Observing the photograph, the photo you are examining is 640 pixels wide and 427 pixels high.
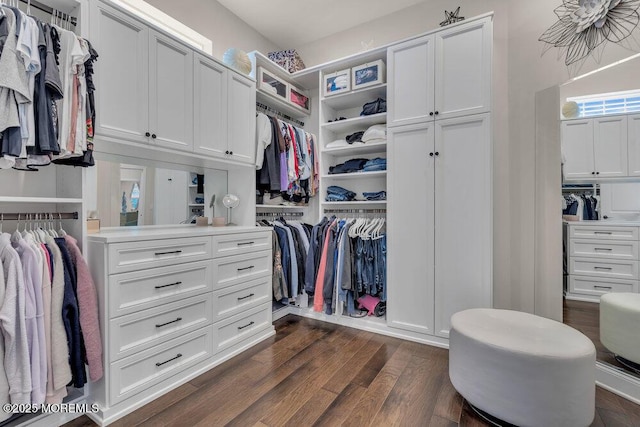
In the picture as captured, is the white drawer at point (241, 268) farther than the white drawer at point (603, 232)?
Yes

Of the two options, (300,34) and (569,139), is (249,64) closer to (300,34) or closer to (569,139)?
(300,34)

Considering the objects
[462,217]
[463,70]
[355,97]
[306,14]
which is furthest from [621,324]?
[306,14]

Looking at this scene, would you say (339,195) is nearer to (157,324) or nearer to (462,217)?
(462,217)

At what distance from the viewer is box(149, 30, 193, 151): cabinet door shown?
1908 millimetres

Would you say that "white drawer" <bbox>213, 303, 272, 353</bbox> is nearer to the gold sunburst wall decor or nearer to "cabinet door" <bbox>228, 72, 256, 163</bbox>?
"cabinet door" <bbox>228, 72, 256, 163</bbox>

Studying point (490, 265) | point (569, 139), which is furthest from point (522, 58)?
point (490, 265)

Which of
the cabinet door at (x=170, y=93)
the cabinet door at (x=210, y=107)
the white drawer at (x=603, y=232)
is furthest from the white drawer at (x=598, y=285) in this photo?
the cabinet door at (x=170, y=93)

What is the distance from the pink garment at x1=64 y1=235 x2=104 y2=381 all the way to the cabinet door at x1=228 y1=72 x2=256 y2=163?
1308 mm

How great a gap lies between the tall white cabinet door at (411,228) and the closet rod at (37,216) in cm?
226

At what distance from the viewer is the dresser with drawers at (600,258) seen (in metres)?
1.78

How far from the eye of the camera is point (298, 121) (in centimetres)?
361

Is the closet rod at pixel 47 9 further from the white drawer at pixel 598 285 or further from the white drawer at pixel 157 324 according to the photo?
the white drawer at pixel 598 285

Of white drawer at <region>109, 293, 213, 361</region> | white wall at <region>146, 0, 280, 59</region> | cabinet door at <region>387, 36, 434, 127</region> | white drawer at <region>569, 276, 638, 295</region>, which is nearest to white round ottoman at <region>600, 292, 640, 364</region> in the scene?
white drawer at <region>569, 276, 638, 295</region>

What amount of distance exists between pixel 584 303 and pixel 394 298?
1303 millimetres
